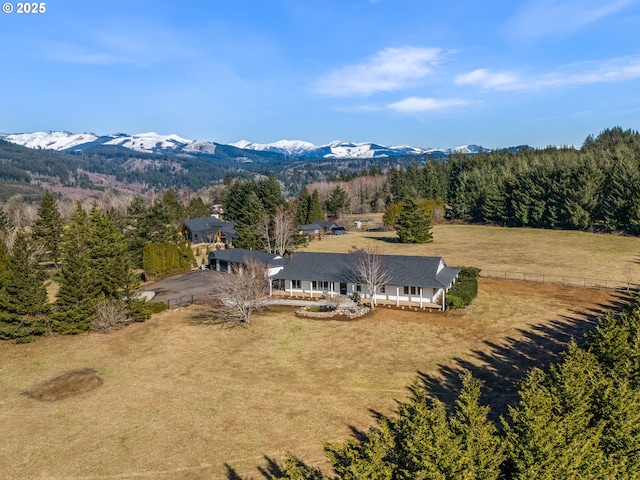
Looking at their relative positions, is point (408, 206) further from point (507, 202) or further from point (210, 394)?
point (210, 394)

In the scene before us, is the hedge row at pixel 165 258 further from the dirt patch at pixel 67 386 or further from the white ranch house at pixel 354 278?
the dirt patch at pixel 67 386

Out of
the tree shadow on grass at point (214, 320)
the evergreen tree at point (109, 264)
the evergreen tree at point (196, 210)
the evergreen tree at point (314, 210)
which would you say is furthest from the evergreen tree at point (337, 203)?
the tree shadow on grass at point (214, 320)

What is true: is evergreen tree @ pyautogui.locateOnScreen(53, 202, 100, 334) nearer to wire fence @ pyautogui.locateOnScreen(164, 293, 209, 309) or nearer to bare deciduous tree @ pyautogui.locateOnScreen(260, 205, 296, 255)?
wire fence @ pyautogui.locateOnScreen(164, 293, 209, 309)

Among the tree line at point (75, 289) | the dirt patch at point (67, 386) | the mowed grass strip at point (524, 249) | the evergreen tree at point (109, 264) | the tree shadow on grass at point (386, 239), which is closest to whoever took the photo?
the dirt patch at point (67, 386)

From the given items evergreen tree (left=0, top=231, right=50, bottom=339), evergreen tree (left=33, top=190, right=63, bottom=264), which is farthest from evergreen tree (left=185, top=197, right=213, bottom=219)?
evergreen tree (left=0, top=231, right=50, bottom=339)

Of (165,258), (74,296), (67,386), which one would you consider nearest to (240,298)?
(74,296)

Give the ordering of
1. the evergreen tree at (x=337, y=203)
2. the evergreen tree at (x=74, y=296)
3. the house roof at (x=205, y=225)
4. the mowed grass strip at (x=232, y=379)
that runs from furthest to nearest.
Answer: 1. the evergreen tree at (x=337, y=203)
2. the house roof at (x=205, y=225)
3. the evergreen tree at (x=74, y=296)
4. the mowed grass strip at (x=232, y=379)

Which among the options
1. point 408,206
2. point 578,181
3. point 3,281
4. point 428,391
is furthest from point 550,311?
point 578,181
